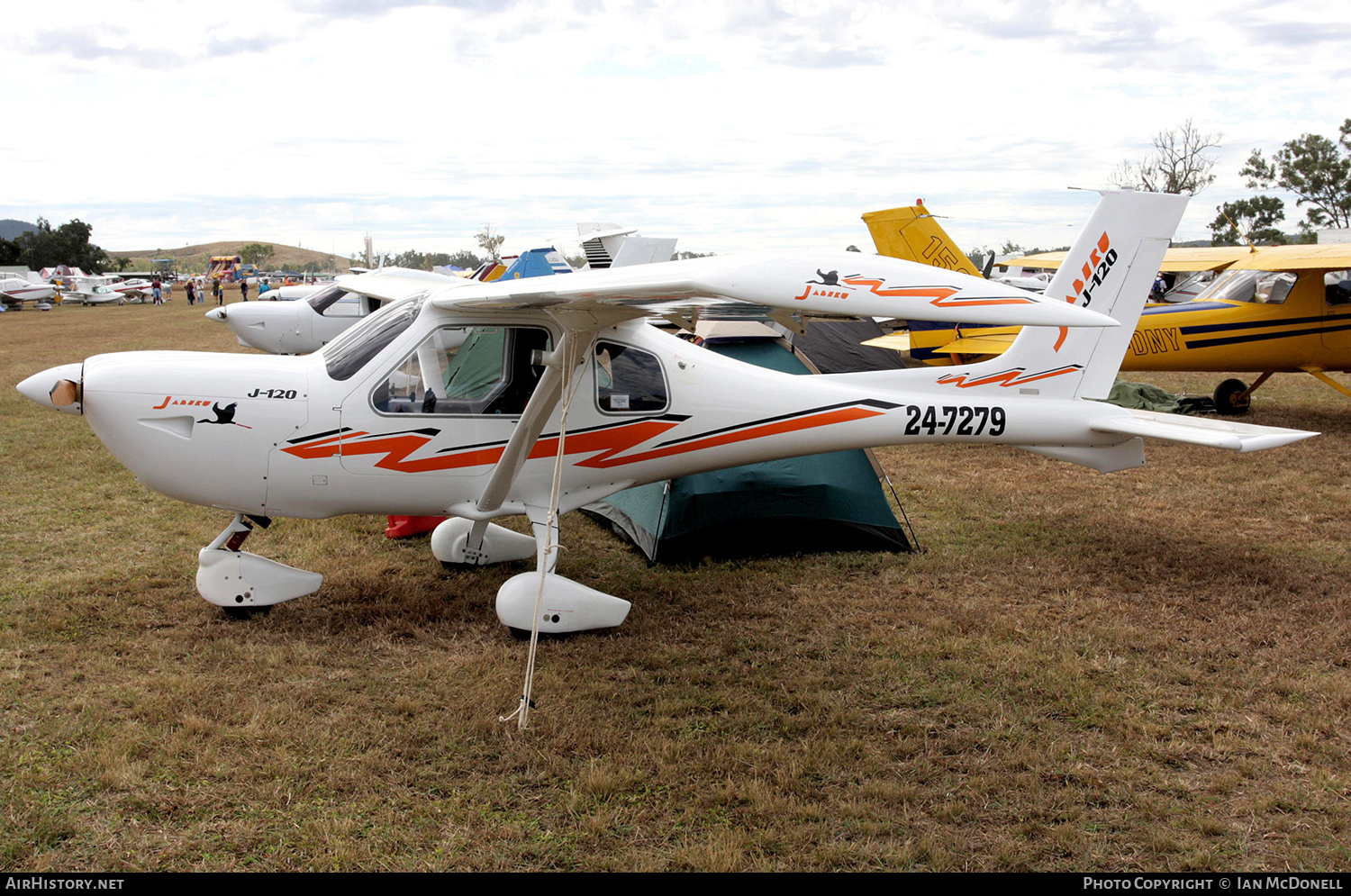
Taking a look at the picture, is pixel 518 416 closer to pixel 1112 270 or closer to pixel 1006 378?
pixel 1006 378

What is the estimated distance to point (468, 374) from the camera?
5434 mm

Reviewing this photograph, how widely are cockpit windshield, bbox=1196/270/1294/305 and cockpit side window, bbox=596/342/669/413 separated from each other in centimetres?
1027

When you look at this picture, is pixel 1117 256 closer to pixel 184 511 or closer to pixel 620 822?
pixel 620 822

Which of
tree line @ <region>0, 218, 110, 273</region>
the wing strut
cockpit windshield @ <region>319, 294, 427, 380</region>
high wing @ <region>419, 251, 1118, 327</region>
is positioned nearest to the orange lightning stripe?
high wing @ <region>419, 251, 1118, 327</region>

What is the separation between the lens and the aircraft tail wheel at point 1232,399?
1320 cm

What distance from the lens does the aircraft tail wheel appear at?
1320 cm

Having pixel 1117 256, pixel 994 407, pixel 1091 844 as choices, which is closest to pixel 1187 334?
pixel 1117 256

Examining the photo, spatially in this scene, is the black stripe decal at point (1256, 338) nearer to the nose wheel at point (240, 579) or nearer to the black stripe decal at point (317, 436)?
the black stripe decal at point (317, 436)

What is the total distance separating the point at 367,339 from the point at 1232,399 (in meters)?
12.5

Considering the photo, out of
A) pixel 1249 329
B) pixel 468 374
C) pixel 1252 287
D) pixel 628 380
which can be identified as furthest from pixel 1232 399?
pixel 468 374

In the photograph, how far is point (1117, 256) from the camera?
6.61 metres

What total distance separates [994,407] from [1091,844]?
308 cm

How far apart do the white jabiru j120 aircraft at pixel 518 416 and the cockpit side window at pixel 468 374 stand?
0.03 ft

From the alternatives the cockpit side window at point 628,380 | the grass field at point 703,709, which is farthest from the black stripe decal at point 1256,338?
the cockpit side window at point 628,380
